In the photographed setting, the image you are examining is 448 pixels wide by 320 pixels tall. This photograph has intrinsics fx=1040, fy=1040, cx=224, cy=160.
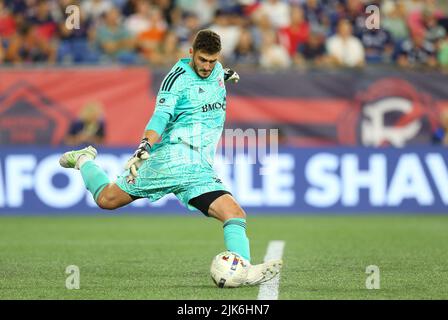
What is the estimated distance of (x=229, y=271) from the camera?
7938 millimetres

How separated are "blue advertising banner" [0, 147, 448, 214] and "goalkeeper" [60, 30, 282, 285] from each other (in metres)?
7.38

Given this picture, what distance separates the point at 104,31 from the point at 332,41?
396 centimetres

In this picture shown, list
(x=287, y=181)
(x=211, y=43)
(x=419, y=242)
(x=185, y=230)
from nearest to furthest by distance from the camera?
(x=211, y=43)
(x=419, y=242)
(x=185, y=230)
(x=287, y=181)

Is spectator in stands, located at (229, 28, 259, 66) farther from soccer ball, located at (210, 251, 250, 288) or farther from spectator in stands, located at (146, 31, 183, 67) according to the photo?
soccer ball, located at (210, 251, 250, 288)

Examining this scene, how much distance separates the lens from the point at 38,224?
1491 cm

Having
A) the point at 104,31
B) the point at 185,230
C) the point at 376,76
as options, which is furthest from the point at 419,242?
the point at 104,31

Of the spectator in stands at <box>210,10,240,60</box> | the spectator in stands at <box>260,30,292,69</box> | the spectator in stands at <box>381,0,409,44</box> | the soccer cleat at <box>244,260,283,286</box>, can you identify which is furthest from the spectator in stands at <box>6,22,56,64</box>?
the soccer cleat at <box>244,260,283,286</box>

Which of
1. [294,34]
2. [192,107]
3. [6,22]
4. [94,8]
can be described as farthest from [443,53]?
[192,107]

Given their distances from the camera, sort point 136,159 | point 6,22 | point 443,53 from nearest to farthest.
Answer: point 136,159, point 443,53, point 6,22

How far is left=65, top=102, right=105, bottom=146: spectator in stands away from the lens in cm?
1684

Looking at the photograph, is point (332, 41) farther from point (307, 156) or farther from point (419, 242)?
point (419, 242)

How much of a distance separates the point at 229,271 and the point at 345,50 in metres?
10.6

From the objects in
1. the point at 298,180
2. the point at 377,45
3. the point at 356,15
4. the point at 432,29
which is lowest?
the point at 298,180

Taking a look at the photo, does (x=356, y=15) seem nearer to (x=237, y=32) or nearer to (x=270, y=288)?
(x=237, y=32)
